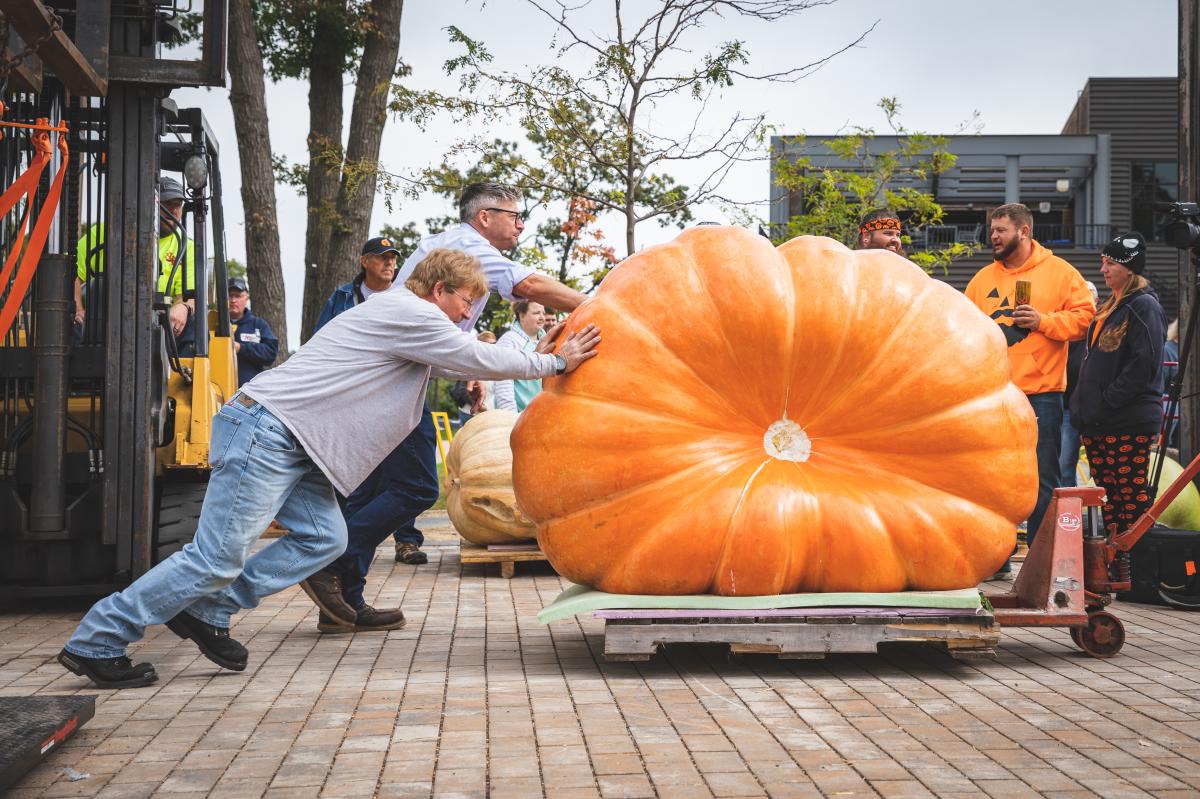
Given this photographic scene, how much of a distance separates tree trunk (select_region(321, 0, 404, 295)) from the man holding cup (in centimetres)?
830

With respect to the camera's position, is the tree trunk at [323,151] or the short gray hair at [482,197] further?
the tree trunk at [323,151]

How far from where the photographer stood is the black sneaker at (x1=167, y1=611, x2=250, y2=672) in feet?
16.5

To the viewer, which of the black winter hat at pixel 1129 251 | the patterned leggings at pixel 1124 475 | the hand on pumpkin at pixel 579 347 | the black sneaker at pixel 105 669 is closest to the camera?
the black sneaker at pixel 105 669

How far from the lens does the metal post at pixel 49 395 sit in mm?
6457

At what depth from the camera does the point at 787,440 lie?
527 centimetres

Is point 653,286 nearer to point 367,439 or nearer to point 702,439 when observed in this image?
point 702,439

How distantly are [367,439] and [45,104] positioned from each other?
3.23 metres

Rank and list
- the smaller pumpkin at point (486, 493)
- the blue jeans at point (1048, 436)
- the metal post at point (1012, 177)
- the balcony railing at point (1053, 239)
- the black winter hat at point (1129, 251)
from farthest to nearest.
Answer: the metal post at point (1012, 177) < the balcony railing at point (1053, 239) < the smaller pumpkin at point (486, 493) < the blue jeans at point (1048, 436) < the black winter hat at point (1129, 251)

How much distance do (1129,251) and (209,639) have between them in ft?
17.8

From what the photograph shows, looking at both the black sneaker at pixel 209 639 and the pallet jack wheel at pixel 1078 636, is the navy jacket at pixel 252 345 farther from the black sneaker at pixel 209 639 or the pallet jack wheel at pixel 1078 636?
the pallet jack wheel at pixel 1078 636

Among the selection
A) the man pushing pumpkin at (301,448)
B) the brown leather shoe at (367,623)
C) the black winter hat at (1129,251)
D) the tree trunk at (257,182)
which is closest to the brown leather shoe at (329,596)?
the brown leather shoe at (367,623)

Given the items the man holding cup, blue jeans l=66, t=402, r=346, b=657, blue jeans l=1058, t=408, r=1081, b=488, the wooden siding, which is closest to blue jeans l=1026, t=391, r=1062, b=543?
the man holding cup

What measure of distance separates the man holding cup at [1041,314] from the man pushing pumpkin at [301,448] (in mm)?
3170

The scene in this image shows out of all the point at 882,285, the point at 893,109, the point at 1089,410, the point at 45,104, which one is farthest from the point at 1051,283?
the point at 893,109
